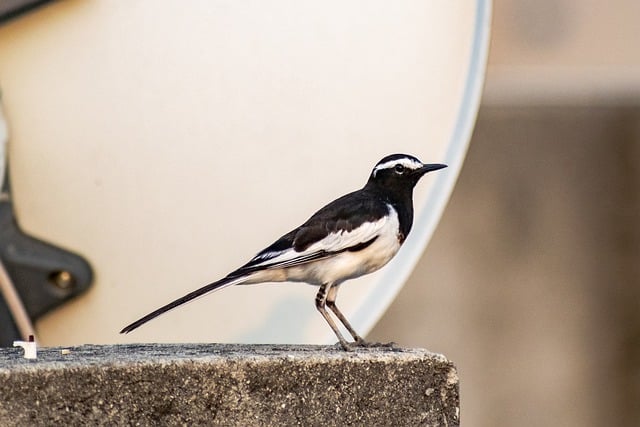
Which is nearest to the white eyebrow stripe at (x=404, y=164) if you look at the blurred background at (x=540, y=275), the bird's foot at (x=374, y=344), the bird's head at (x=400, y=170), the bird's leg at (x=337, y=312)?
the bird's head at (x=400, y=170)

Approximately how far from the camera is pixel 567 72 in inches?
423

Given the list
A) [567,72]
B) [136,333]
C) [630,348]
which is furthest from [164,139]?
[567,72]

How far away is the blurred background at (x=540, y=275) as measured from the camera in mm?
8906

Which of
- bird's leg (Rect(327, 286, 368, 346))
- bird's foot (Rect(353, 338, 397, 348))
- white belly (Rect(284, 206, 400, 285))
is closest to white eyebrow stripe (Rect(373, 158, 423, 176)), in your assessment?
white belly (Rect(284, 206, 400, 285))

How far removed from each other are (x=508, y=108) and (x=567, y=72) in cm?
134

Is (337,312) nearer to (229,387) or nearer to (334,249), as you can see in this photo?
(334,249)

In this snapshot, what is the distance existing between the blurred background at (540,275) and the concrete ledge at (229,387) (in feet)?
19.6

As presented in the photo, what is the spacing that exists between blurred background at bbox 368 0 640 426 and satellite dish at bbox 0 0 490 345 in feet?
15.7

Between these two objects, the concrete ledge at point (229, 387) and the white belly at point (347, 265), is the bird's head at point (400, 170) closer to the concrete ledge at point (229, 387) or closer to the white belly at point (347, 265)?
the white belly at point (347, 265)

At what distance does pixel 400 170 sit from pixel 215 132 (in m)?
0.63

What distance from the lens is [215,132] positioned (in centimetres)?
405

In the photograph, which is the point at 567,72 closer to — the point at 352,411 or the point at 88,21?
the point at 88,21

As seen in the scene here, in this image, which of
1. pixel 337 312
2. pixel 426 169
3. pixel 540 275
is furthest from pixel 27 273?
pixel 540 275

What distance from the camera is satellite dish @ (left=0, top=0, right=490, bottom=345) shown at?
13.1 ft
